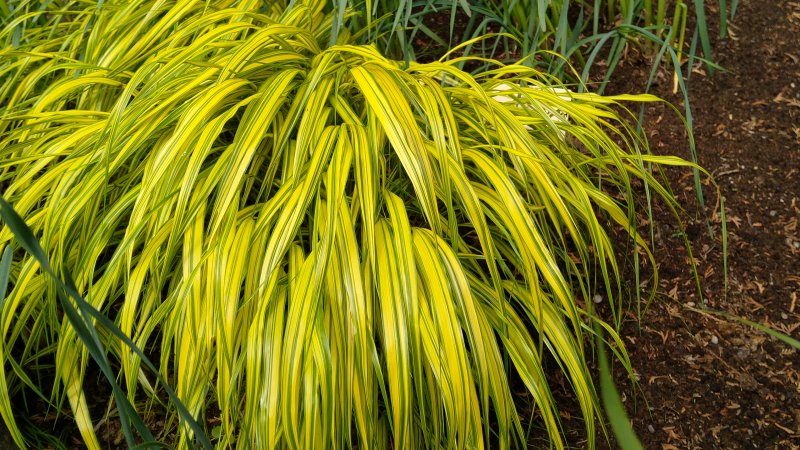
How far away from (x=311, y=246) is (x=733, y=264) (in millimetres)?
1086

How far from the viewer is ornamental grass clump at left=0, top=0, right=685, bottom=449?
52.2 inches

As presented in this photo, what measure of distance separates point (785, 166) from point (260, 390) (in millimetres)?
1539

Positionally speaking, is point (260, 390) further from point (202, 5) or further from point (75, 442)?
point (202, 5)

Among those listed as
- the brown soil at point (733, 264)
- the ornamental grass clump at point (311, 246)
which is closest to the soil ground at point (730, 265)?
the brown soil at point (733, 264)

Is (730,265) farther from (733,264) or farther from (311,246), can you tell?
(311,246)

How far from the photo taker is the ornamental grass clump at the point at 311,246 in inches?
52.2

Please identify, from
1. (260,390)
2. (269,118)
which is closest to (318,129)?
(269,118)

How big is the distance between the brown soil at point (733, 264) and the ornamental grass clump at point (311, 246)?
0.71ft

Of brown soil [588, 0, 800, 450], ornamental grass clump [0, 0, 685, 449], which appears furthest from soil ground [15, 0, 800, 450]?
ornamental grass clump [0, 0, 685, 449]

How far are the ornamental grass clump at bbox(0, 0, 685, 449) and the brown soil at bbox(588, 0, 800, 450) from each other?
0.71 ft

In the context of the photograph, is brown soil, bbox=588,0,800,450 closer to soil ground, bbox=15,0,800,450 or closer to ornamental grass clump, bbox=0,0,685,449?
soil ground, bbox=15,0,800,450

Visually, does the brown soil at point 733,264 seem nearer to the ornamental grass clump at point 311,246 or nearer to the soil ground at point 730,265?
the soil ground at point 730,265

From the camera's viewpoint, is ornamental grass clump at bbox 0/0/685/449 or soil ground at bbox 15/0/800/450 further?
soil ground at bbox 15/0/800/450

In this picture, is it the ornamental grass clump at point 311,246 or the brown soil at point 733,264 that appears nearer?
the ornamental grass clump at point 311,246
